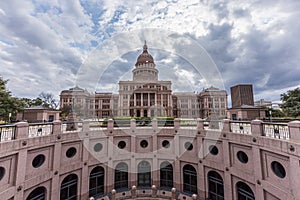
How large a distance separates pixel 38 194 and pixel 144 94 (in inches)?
1714

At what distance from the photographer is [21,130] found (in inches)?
295

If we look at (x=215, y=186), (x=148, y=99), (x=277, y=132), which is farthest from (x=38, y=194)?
(x=148, y=99)

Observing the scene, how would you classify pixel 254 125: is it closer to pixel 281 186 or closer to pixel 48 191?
pixel 281 186

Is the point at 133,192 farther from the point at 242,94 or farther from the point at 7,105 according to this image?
the point at 242,94

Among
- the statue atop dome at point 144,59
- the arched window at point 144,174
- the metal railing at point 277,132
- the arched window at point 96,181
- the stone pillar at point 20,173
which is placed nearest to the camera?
the metal railing at point 277,132

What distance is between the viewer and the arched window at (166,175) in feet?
43.0

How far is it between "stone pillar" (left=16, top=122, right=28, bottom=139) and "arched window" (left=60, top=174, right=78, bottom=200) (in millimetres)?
4870

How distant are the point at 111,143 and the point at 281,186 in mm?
11734

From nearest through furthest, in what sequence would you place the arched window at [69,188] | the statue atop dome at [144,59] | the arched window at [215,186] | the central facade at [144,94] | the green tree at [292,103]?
the arched window at [69,188] → the arched window at [215,186] → the green tree at [292,103] → the central facade at [144,94] → the statue atop dome at [144,59]

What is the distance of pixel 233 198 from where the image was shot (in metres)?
9.48

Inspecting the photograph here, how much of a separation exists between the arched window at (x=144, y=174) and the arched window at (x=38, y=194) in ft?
24.9

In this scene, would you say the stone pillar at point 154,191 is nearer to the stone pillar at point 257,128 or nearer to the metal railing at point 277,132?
the stone pillar at point 257,128

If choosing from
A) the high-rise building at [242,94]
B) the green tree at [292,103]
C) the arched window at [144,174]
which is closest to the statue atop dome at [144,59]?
the high-rise building at [242,94]

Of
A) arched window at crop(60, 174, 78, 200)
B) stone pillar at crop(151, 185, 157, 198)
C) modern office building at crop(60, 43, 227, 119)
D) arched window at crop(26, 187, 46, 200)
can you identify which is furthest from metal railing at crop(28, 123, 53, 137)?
modern office building at crop(60, 43, 227, 119)
